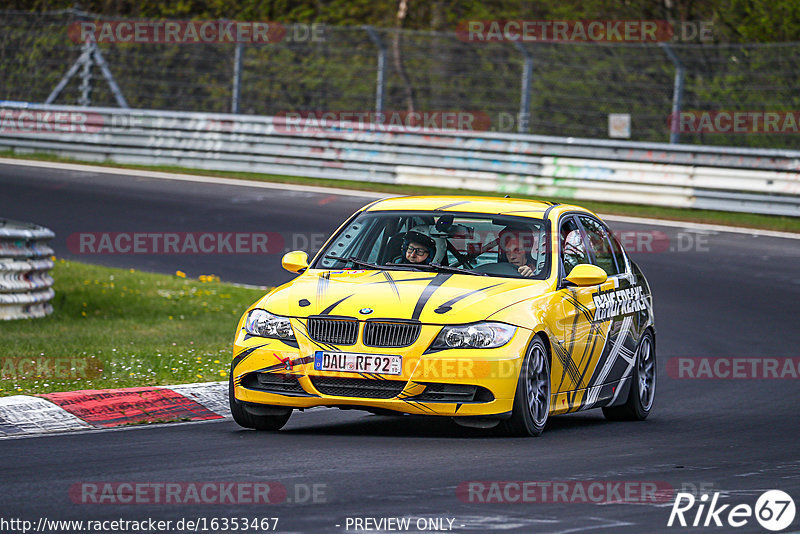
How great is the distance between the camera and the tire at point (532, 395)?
342 inches

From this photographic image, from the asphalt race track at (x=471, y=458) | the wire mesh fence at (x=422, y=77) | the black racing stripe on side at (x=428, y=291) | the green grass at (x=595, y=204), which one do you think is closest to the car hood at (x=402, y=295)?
the black racing stripe on side at (x=428, y=291)

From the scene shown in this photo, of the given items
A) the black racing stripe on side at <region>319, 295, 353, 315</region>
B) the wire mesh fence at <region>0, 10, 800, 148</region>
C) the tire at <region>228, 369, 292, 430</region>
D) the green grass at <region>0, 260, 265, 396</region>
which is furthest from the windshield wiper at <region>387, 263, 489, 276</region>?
the wire mesh fence at <region>0, 10, 800, 148</region>

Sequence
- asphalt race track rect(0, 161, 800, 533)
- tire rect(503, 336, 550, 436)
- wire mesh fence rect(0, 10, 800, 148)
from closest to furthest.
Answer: asphalt race track rect(0, 161, 800, 533)
tire rect(503, 336, 550, 436)
wire mesh fence rect(0, 10, 800, 148)

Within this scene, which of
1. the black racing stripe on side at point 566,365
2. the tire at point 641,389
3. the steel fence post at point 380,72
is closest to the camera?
the black racing stripe on side at point 566,365

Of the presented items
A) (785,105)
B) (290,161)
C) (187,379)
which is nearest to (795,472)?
(187,379)

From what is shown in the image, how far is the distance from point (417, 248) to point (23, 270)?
21.5 feet

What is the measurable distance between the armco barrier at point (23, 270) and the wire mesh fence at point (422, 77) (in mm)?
11779

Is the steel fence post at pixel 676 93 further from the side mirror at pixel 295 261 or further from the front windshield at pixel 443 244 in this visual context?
the side mirror at pixel 295 261

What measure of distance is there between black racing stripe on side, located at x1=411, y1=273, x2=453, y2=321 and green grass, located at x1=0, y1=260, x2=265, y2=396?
259cm

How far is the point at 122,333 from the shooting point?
14.5m

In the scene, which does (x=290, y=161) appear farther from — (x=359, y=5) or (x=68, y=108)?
(x=359, y=5)

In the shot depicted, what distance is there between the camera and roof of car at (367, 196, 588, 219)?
33.1 ft

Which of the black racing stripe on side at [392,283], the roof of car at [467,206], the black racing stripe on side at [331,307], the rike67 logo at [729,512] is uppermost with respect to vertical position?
the roof of car at [467,206]

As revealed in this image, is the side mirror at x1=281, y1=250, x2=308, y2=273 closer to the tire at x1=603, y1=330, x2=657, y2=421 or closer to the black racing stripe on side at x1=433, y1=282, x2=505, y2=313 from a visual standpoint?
the black racing stripe on side at x1=433, y1=282, x2=505, y2=313
